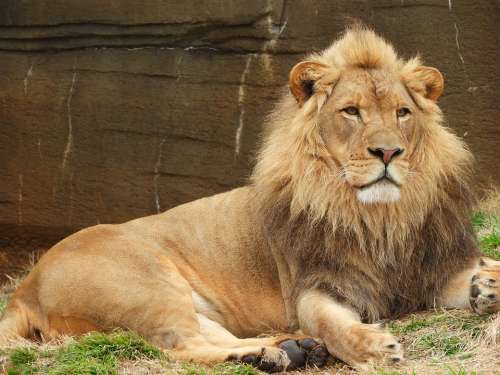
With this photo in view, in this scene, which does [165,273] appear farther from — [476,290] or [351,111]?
[476,290]

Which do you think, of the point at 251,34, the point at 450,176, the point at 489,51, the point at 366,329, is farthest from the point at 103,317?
the point at 489,51

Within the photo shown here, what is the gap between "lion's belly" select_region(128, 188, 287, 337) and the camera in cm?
609

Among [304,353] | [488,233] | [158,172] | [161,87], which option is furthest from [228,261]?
[161,87]

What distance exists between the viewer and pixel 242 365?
4.98 metres

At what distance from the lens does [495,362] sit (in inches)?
181

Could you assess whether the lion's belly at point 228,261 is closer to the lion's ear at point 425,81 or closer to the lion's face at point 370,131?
the lion's face at point 370,131

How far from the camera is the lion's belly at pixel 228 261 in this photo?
609cm

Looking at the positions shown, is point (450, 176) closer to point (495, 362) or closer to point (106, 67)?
point (495, 362)

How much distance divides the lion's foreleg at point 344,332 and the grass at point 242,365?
83 millimetres

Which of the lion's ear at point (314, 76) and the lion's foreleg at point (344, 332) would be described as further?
the lion's ear at point (314, 76)

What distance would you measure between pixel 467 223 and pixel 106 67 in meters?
4.28

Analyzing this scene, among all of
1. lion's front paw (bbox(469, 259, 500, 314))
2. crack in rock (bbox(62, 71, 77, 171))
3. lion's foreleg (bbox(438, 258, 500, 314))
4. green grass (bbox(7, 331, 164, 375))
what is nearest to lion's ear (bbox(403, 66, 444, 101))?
lion's foreleg (bbox(438, 258, 500, 314))

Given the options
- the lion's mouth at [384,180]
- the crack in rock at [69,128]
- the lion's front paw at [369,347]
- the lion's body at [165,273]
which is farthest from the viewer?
the crack in rock at [69,128]

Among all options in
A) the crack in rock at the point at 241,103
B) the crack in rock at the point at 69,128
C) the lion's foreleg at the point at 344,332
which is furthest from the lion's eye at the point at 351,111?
the crack in rock at the point at 69,128
